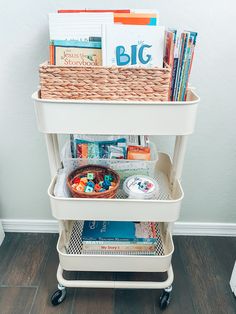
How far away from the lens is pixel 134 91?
744 mm

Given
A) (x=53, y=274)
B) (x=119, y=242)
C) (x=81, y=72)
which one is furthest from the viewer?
(x=53, y=274)

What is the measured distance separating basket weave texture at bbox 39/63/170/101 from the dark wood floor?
2.73ft

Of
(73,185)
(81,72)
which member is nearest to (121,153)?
(73,185)

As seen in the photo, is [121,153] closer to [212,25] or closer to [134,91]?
[134,91]

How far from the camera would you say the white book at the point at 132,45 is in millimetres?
723

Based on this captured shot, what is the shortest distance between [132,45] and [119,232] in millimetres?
683

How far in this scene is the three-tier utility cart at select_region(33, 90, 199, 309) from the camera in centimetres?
75

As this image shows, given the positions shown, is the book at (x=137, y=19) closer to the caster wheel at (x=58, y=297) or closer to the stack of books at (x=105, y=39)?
the stack of books at (x=105, y=39)

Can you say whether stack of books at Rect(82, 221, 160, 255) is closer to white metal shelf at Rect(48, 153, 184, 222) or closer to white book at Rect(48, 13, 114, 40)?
white metal shelf at Rect(48, 153, 184, 222)

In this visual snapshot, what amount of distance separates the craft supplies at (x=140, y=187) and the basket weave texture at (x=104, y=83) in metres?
0.32

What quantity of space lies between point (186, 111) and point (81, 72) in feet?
0.98

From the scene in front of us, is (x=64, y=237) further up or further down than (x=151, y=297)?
further up

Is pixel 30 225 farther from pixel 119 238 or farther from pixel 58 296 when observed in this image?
pixel 119 238

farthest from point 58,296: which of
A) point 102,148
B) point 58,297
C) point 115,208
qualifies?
point 102,148
